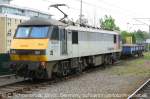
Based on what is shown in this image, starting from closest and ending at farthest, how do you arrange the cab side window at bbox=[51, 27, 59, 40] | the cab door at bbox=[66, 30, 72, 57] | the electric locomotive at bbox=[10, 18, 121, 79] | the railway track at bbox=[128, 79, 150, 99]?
the railway track at bbox=[128, 79, 150, 99] → the electric locomotive at bbox=[10, 18, 121, 79] → the cab side window at bbox=[51, 27, 59, 40] → the cab door at bbox=[66, 30, 72, 57]

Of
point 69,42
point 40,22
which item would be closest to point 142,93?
point 40,22

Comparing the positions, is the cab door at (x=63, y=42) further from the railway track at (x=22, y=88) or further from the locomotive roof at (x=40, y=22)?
the railway track at (x=22, y=88)

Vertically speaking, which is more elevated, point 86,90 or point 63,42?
point 63,42

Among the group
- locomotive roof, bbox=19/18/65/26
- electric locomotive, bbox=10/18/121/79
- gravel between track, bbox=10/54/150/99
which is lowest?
gravel between track, bbox=10/54/150/99

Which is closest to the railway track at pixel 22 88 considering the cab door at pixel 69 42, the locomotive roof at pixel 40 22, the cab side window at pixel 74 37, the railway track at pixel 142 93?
the cab door at pixel 69 42

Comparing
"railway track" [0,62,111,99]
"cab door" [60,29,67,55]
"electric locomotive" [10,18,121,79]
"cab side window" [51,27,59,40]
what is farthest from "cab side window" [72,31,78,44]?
"cab side window" [51,27,59,40]

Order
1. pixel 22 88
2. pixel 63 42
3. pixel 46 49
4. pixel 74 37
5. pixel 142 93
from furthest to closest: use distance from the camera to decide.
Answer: pixel 74 37, pixel 63 42, pixel 46 49, pixel 22 88, pixel 142 93

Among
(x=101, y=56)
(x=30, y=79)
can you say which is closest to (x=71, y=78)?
(x=30, y=79)

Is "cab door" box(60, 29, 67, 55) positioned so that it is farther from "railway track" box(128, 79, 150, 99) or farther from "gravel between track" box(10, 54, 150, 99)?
"railway track" box(128, 79, 150, 99)

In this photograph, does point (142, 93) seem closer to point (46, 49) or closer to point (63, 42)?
point (46, 49)

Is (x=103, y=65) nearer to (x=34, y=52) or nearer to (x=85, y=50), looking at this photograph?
(x=85, y=50)

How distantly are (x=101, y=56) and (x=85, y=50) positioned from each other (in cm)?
538

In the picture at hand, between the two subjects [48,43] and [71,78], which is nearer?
[48,43]

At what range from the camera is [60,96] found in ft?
47.9
